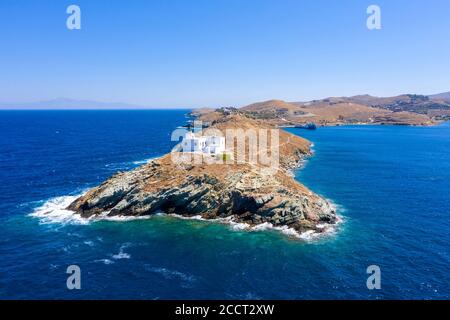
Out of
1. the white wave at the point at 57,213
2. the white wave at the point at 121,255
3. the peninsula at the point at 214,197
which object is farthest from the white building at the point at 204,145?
the white wave at the point at 121,255

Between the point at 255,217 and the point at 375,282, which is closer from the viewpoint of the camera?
the point at 375,282

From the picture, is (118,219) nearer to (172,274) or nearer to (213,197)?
(213,197)

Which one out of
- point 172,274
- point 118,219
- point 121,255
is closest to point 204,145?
point 118,219

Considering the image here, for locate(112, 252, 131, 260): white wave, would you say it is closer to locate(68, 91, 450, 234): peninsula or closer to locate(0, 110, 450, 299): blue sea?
locate(0, 110, 450, 299): blue sea

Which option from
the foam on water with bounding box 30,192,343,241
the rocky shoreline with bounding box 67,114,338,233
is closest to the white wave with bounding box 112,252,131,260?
the foam on water with bounding box 30,192,343,241

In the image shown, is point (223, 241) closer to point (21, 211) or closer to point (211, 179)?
point (211, 179)

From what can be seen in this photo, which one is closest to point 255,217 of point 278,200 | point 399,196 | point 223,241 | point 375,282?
point 278,200
